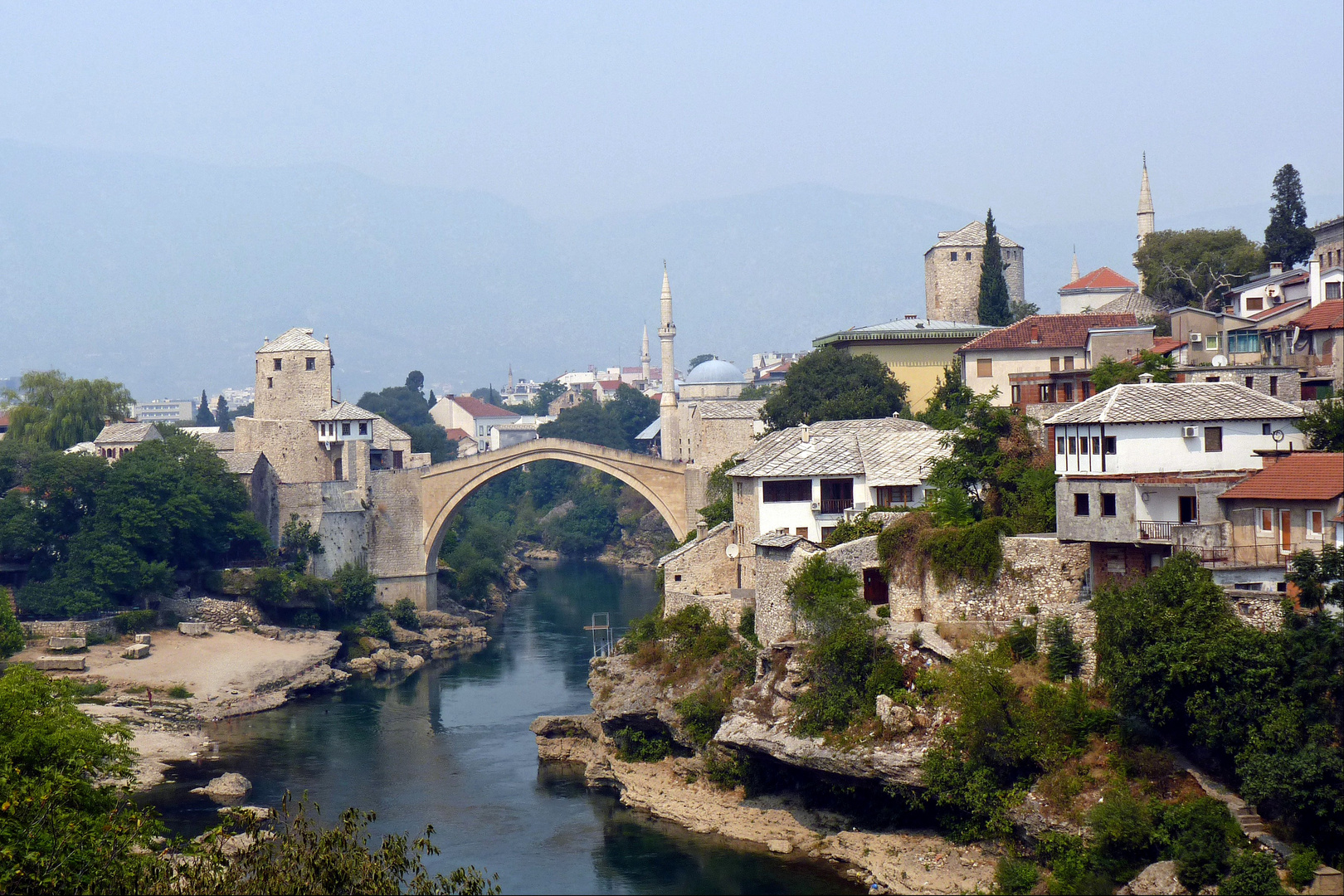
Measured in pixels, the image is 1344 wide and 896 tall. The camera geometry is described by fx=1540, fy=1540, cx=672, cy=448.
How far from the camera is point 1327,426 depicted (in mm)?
26875

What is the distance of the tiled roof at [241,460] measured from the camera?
5372 cm

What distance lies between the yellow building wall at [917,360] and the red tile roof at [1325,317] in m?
15.6

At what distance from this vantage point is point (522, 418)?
387 feet

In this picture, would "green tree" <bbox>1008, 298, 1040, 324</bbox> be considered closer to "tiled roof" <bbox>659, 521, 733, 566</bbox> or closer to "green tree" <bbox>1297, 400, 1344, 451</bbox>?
"tiled roof" <bbox>659, 521, 733, 566</bbox>

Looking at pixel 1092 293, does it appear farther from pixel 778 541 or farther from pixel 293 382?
pixel 293 382

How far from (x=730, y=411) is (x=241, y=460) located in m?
17.7

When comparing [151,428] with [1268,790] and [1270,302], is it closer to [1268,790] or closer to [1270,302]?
[1270,302]

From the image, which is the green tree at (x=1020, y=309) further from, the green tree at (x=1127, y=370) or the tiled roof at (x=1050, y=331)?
the green tree at (x=1127, y=370)

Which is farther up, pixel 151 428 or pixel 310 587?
pixel 151 428

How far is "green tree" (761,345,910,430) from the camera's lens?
149 feet

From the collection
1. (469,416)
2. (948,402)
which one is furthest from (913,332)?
(469,416)

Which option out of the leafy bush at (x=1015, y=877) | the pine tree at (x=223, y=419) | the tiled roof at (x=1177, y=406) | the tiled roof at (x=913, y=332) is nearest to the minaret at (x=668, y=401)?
the tiled roof at (x=913, y=332)

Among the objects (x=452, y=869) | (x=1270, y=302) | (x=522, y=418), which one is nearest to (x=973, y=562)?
(x=452, y=869)

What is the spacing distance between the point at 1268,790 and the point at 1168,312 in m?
24.7
